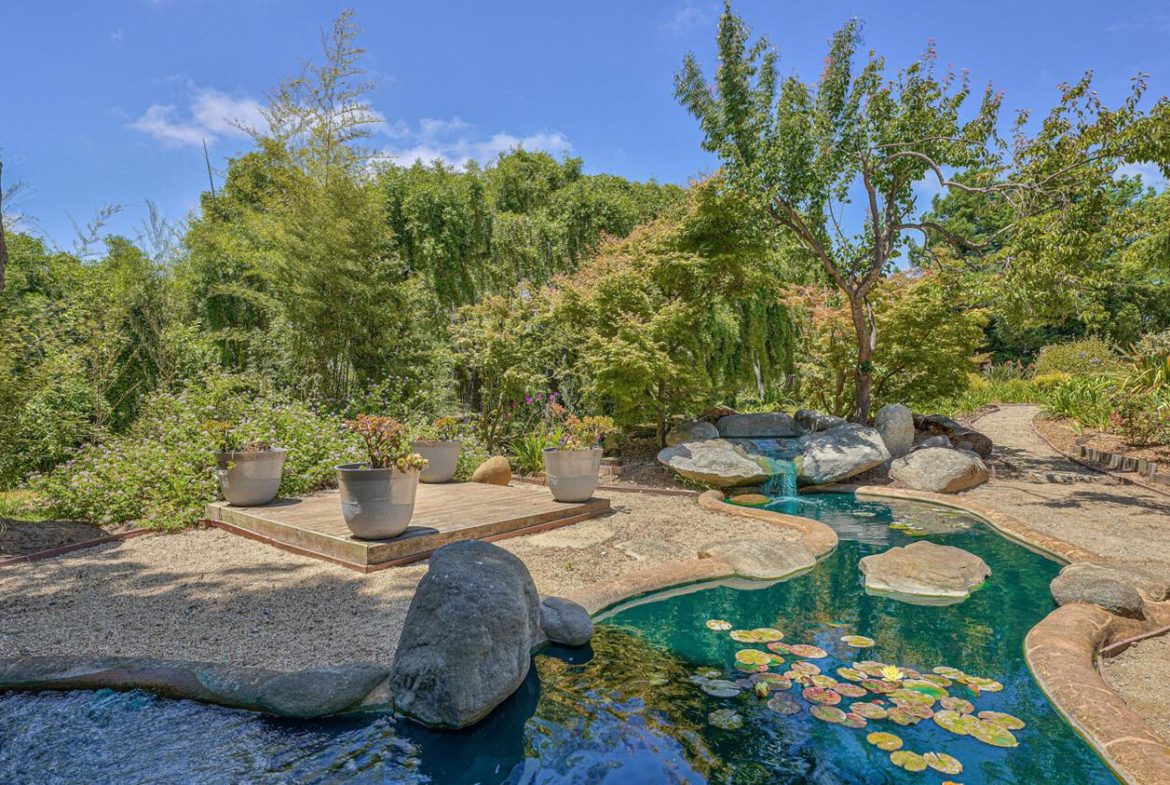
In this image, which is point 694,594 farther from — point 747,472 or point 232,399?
point 232,399

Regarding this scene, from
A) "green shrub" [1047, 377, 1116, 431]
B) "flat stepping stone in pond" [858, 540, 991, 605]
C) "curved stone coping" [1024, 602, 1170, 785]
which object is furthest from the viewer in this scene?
"green shrub" [1047, 377, 1116, 431]

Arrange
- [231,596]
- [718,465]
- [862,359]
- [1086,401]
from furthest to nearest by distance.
Answer: [1086,401] < [862,359] < [718,465] < [231,596]

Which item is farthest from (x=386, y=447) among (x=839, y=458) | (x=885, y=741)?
(x=839, y=458)

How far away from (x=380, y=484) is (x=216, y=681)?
1.93 m

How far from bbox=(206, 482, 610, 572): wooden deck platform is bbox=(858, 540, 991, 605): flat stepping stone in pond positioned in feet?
9.67

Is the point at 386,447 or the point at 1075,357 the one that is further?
the point at 1075,357

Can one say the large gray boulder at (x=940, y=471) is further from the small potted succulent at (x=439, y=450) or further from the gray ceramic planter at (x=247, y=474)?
the gray ceramic planter at (x=247, y=474)

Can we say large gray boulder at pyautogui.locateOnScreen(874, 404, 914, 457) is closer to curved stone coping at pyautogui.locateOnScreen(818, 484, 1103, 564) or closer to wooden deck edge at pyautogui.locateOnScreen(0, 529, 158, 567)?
curved stone coping at pyautogui.locateOnScreen(818, 484, 1103, 564)

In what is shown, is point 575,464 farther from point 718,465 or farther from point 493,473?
point 718,465

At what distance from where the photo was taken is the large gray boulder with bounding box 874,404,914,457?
9242 millimetres

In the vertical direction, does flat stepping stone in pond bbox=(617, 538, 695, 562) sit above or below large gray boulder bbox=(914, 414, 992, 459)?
below

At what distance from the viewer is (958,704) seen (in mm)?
2604

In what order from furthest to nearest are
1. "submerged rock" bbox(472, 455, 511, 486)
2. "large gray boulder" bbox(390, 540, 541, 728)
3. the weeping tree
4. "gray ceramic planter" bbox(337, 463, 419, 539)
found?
the weeping tree, "submerged rock" bbox(472, 455, 511, 486), "gray ceramic planter" bbox(337, 463, 419, 539), "large gray boulder" bbox(390, 540, 541, 728)

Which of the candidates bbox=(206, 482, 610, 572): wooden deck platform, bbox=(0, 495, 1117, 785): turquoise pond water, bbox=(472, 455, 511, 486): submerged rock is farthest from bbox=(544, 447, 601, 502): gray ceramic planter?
bbox=(0, 495, 1117, 785): turquoise pond water
